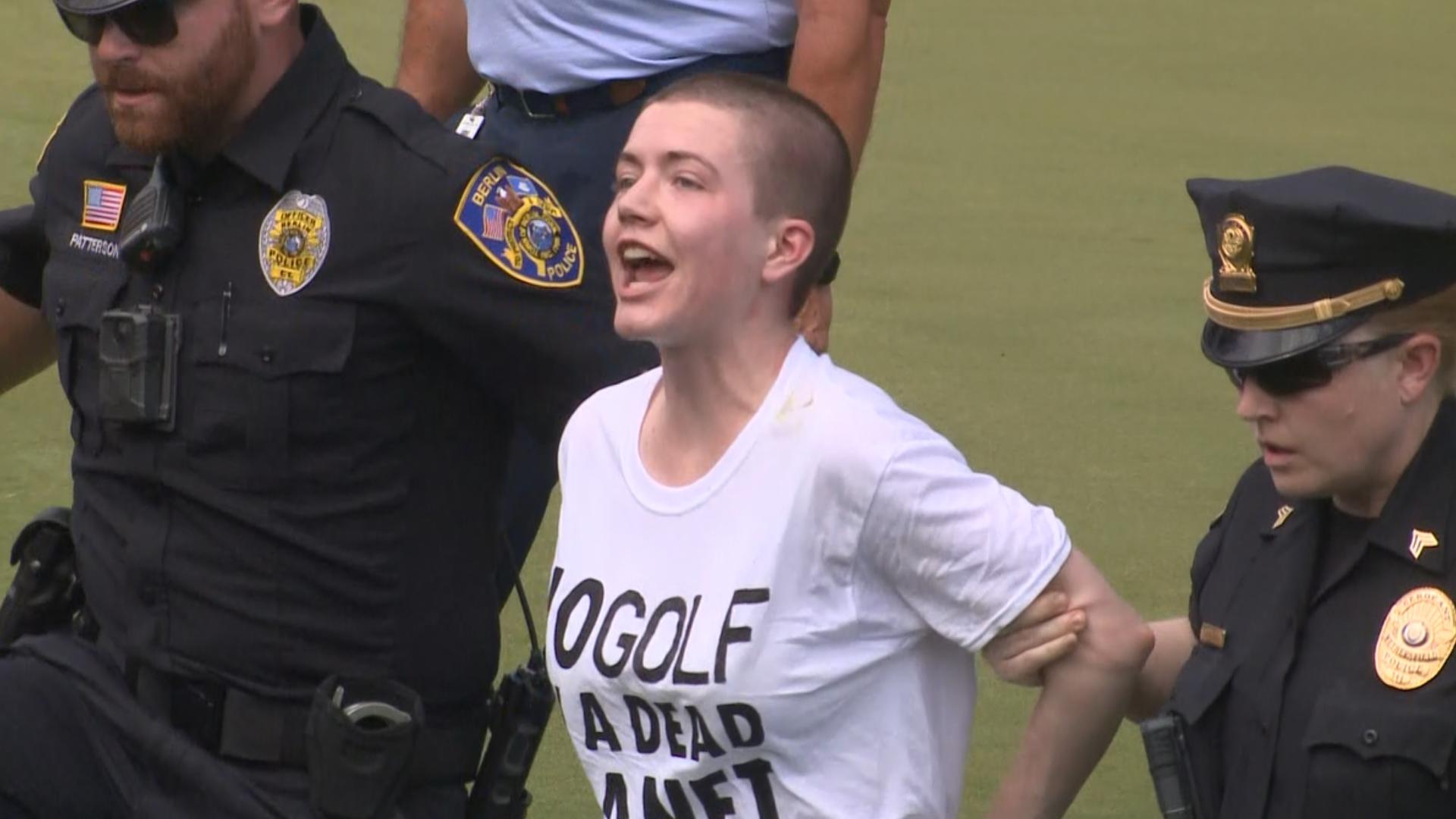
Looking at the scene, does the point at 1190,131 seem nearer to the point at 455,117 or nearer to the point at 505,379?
the point at 455,117

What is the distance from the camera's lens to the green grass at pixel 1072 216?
524cm

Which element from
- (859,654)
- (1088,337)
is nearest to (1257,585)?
(859,654)

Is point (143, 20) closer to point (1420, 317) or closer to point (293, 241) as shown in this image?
point (293, 241)

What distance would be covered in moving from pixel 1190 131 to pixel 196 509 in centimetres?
582

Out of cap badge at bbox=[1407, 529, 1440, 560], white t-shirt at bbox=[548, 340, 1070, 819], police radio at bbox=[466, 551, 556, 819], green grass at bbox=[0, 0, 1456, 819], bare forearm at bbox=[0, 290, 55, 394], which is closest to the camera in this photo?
white t-shirt at bbox=[548, 340, 1070, 819]

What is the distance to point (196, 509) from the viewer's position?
306 cm

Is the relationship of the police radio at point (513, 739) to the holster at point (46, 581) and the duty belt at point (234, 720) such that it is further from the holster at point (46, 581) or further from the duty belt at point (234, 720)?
the holster at point (46, 581)

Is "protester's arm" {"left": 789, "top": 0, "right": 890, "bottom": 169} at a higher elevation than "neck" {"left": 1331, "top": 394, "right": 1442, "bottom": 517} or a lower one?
higher

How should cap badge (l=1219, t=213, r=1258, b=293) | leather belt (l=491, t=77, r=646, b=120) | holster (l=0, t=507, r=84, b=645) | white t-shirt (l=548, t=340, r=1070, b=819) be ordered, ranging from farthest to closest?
leather belt (l=491, t=77, r=646, b=120), holster (l=0, t=507, r=84, b=645), cap badge (l=1219, t=213, r=1258, b=293), white t-shirt (l=548, t=340, r=1070, b=819)

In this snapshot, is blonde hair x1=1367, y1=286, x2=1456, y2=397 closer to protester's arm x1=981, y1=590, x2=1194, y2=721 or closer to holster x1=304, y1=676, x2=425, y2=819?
A: protester's arm x1=981, y1=590, x2=1194, y2=721

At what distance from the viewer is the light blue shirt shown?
11.5ft

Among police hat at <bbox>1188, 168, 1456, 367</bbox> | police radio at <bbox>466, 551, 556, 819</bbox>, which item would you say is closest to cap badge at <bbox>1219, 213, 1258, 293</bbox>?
police hat at <bbox>1188, 168, 1456, 367</bbox>

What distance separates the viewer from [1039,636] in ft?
7.77

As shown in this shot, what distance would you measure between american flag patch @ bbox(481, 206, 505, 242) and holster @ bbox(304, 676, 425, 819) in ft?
1.73
